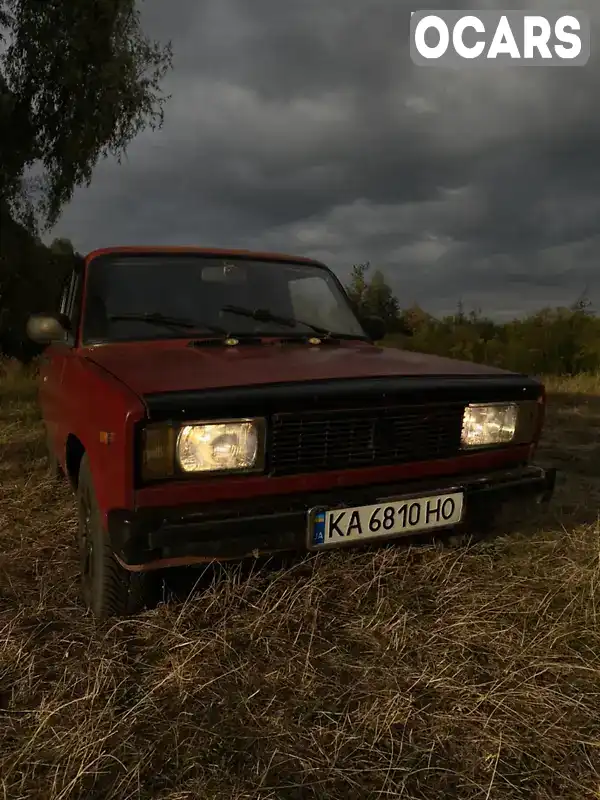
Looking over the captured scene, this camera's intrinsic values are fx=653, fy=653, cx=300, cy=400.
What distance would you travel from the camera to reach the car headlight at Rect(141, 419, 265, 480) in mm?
2186

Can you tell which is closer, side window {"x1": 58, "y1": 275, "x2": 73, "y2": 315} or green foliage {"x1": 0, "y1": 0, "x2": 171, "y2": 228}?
side window {"x1": 58, "y1": 275, "x2": 73, "y2": 315}

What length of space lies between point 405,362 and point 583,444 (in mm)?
4034

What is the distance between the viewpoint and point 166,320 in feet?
10.3

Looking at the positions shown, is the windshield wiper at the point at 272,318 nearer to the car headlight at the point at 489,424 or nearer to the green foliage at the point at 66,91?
the car headlight at the point at 489,424

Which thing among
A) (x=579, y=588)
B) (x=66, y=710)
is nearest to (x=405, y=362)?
(x=579, y=588)

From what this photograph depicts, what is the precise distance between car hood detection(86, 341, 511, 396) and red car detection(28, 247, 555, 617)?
1 centimetres

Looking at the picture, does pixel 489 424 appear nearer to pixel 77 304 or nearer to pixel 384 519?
pixel 384 519

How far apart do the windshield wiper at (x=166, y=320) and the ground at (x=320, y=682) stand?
1.18 metres

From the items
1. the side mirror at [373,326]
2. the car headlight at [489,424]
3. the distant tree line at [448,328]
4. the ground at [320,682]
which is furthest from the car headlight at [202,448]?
the distant tree line at [448,328]

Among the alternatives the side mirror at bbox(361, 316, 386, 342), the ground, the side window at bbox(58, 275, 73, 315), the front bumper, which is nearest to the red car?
the front bumper

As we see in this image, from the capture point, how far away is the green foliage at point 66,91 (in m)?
11.1

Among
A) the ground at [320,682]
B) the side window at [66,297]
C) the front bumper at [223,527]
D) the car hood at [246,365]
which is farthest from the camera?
the side window at [66,297]

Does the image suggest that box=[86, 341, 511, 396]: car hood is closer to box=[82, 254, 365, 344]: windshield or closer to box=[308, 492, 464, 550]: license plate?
box=[82, 254, 365, 344]: windshield

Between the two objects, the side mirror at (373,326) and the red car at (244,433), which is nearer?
the red car at (244,433)
